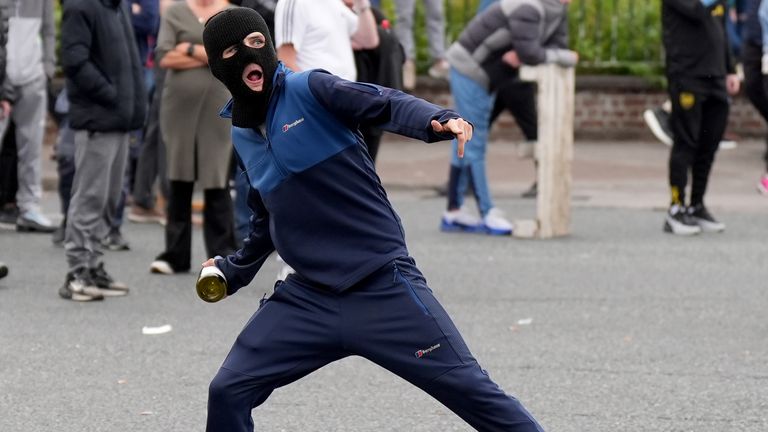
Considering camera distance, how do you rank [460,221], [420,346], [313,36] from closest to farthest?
[420,346] → [313,36] → [460,221]

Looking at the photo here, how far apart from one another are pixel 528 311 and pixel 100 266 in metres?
2.35

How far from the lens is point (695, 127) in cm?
1083

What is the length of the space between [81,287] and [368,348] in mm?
4206

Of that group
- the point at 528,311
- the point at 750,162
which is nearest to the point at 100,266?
the point at 528,311

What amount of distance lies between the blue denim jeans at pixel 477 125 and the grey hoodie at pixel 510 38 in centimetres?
7

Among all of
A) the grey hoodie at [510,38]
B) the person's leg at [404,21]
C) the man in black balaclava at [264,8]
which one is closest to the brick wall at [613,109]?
the person's leg at [404,21]

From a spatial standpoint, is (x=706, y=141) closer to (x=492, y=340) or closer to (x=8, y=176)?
(x=492, y=340)

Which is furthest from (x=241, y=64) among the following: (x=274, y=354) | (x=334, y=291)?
(x=274, y=354)

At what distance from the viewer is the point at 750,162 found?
49.1 ft

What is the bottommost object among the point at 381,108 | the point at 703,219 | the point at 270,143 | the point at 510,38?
the point at 703,219

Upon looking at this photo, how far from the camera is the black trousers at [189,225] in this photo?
919 cm

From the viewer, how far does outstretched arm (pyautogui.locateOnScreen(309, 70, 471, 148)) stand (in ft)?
13.6

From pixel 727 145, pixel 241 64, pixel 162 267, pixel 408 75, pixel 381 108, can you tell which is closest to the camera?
pixel 381 108

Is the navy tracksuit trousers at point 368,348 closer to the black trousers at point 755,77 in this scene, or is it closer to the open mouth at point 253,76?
the open mouth at point 253,76
